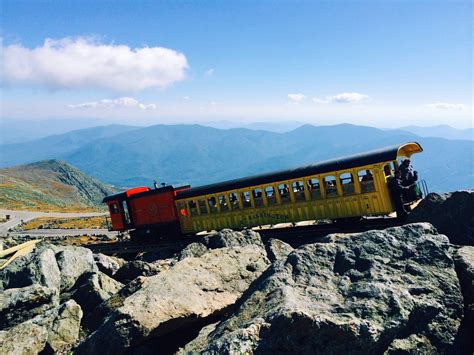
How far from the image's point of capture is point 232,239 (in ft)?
51.9

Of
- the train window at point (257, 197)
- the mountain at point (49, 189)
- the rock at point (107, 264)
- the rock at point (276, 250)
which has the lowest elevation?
the rock at point (107, 264)

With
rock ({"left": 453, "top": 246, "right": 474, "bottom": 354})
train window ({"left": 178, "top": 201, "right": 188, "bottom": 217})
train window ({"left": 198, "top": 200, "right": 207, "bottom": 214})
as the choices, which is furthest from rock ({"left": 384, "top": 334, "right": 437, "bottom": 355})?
train window ({"left": 178, "top": 201, "right": 188, "bottom": 217})

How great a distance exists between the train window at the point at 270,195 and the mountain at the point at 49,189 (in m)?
63.1

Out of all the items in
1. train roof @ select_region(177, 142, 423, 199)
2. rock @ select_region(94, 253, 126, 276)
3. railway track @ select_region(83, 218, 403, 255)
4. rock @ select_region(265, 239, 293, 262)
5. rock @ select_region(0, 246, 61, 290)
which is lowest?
railway track @ select_region(83, 218, 403, 255)

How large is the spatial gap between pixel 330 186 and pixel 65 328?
1362 cm

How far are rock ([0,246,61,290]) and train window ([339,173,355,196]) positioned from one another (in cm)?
1303

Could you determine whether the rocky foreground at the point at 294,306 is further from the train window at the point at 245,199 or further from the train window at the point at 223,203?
the train window at the point at 223,203

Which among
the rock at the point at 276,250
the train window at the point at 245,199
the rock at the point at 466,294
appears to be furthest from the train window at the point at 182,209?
the rock at the point at 466,294

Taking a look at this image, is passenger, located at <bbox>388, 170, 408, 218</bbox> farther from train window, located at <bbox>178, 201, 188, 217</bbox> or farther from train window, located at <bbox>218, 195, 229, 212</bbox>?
train window, located at <bbox>178, 201, 188, 217</bbox>

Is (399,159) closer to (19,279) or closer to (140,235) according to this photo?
(19,279)

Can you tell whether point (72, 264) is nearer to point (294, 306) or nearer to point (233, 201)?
point (233, 201)

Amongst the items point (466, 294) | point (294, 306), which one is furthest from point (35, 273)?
point (466, 294)

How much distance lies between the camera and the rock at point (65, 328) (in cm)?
963

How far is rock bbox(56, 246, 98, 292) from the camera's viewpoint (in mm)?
14859
